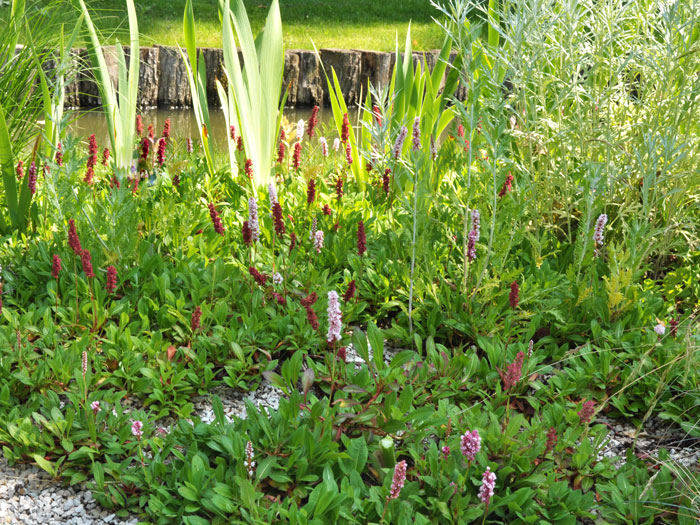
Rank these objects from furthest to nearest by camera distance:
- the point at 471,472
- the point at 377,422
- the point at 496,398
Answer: the point at 496,398
the point at 377,422
the point at 471,472

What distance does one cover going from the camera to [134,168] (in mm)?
4117

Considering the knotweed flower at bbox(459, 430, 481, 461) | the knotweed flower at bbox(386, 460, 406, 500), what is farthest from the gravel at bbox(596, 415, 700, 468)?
the knotweed flower at bbox(386, 460, 406, 500)

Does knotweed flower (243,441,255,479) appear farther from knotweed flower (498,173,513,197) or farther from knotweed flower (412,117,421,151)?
knotweed flower (412,117,421,151)

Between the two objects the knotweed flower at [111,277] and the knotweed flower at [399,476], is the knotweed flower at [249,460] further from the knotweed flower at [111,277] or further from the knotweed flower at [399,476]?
the knotweed flower at [111,277]

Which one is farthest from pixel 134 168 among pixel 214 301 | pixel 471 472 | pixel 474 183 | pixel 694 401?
pixel 694 401

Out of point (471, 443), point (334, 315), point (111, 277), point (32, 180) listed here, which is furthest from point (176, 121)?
point (471, 443)

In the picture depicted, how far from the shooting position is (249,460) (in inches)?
79.9

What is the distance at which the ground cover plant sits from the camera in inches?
Result: 83.4

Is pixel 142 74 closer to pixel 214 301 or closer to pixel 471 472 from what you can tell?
pixel 214 301

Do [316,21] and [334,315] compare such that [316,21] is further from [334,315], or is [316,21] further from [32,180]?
[334,315]

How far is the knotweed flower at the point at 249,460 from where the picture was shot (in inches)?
78.1

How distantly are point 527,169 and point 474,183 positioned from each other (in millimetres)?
542

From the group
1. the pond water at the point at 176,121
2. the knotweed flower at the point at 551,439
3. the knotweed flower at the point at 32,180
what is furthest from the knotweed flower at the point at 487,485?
the pond water at the point at 176,121

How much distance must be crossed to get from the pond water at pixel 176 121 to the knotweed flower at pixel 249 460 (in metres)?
5.34
